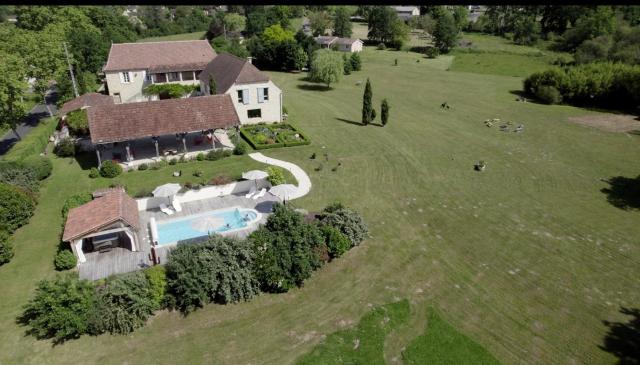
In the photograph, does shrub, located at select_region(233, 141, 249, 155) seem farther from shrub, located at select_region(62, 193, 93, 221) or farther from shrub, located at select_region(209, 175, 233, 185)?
shrub, located at select_region(62, 193, 93, 221)

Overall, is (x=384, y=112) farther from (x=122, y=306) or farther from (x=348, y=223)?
(x=122, y=306)

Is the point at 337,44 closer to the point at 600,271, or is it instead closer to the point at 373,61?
the point at 373,61

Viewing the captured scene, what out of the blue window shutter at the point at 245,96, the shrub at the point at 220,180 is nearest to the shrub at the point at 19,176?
the shrub at the point at 220,180

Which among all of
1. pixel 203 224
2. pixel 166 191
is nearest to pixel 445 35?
pixel 166 191

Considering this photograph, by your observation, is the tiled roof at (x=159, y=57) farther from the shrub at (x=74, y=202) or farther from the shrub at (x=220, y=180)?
the shrub at (x=74, y=202)

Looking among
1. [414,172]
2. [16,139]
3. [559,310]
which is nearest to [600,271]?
[559,310]

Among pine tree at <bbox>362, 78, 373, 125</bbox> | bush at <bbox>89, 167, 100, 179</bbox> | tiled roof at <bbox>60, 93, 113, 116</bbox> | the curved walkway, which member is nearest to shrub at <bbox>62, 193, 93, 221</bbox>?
bush at <bbox>89, 167, 100, 179</bbox>
